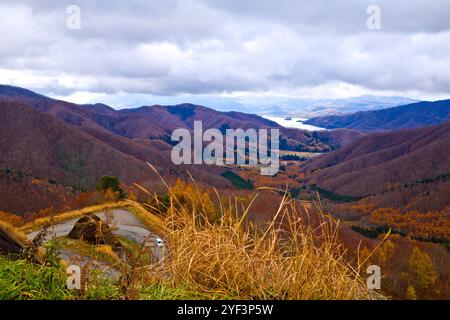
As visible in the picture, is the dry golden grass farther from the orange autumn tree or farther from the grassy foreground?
the orange autumn tree

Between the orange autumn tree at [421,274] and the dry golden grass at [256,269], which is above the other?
the dry golden grass at [256,269]

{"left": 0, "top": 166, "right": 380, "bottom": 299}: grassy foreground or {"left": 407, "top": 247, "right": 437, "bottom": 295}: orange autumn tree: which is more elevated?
{"left": 0, "top": 166, "right": 380, "bottom": 299}: grassy foreground

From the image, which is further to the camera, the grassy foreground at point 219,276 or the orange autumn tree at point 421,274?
the orange autumn tree at point 421,274

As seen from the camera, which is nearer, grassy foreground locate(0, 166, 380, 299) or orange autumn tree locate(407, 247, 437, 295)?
grassy foreground locate(0, 166, 380, 299)

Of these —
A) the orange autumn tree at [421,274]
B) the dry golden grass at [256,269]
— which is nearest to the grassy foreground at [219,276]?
the dry golden grass at [256,269]

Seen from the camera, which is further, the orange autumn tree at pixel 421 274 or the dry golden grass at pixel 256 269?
the orange autumn tree at pixel 421 274

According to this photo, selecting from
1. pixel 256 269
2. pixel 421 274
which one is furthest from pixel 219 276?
pixel 421 274

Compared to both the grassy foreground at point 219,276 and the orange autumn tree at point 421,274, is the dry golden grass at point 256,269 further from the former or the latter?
the orange autumn tree at point 421,274

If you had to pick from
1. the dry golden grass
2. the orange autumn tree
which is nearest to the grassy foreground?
the dry golden grass

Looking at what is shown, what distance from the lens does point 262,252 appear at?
4211 millimetres

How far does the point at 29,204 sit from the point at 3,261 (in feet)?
334

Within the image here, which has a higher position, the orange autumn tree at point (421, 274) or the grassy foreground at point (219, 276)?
the grassy foreground at point (219, 276)
